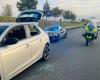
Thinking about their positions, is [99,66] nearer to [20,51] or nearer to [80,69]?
[80,69]

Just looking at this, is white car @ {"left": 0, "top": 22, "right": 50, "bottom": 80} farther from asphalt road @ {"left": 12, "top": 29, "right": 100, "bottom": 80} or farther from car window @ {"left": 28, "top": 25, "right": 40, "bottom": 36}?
asphalt road @ {"left": 12, "top": 29, "right": 100, "bottom": 80}

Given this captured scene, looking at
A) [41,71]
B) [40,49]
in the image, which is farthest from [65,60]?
[41,71]

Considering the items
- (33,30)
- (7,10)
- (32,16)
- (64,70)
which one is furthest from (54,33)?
(7,10)

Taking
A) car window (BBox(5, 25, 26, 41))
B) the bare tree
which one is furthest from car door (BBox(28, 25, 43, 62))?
the bare tree

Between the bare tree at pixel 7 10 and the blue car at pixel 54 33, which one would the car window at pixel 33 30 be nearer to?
the blue car at pixel 54 33

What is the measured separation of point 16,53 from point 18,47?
24 centimetres

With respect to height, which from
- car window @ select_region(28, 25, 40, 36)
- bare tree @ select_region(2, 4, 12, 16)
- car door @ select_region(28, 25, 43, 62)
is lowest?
bare tree @ select_region(2, 4, 12, 16)

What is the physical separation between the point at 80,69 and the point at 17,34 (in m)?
2.35

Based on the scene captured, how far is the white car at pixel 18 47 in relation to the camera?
20.5ft

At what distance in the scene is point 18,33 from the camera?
25.2ft

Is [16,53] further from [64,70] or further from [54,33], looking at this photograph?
[54,33]

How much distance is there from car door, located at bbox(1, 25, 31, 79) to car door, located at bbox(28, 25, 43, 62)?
434 mm

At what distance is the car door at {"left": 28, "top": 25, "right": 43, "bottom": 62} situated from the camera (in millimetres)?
8273

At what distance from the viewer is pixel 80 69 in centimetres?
842
